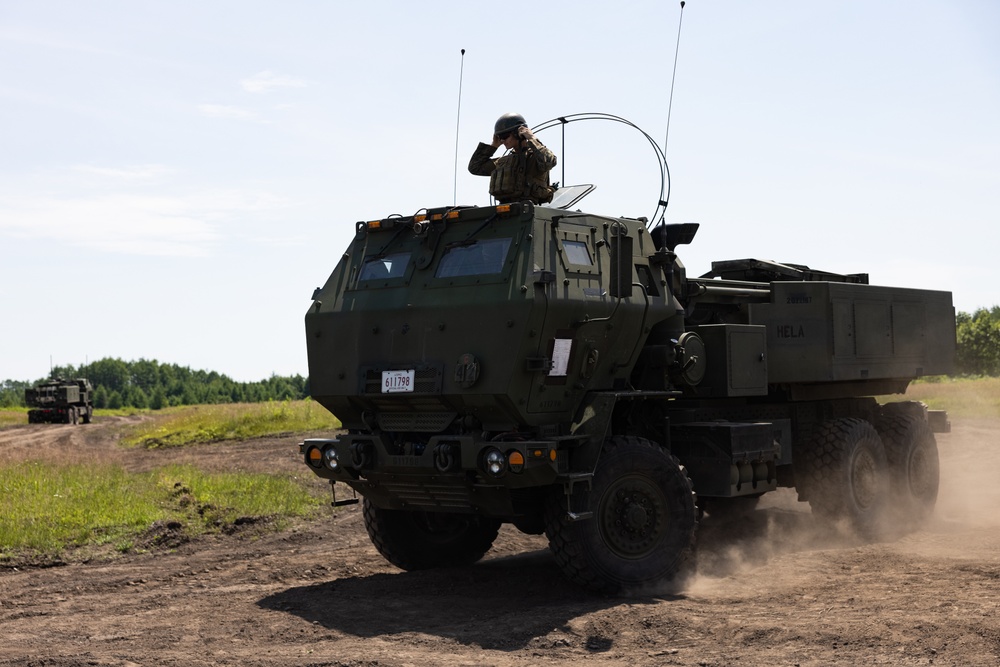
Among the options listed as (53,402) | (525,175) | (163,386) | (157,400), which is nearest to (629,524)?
(525,175)

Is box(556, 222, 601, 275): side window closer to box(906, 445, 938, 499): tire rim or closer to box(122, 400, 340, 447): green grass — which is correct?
box(906, 445, 938, 499): tire rim

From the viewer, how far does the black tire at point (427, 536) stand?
9.90 m

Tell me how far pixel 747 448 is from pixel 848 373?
2364mm

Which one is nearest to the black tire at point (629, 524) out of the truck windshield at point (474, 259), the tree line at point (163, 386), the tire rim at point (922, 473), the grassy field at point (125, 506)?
the truck windshield at point (474, 259)

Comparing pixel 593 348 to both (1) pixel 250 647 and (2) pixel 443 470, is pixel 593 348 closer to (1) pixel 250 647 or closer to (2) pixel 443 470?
(2) pixel 443 470

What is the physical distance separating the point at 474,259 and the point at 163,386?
145 meters

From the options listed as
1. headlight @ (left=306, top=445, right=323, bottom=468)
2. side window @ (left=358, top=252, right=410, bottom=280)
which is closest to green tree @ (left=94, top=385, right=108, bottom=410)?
headlight @ (left=306, top=445, right=323, bottom=468)

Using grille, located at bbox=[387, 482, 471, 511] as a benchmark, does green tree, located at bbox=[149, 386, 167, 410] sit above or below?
above

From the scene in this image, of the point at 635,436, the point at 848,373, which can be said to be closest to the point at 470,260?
the point at 635,436

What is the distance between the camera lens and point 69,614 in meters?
8.53

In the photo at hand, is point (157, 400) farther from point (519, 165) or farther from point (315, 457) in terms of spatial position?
Answer: point (519, 165)

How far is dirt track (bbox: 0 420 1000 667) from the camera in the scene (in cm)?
694

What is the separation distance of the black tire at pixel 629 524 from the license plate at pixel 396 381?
142 cm

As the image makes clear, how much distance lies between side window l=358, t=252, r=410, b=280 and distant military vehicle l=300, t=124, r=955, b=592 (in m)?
0.02
